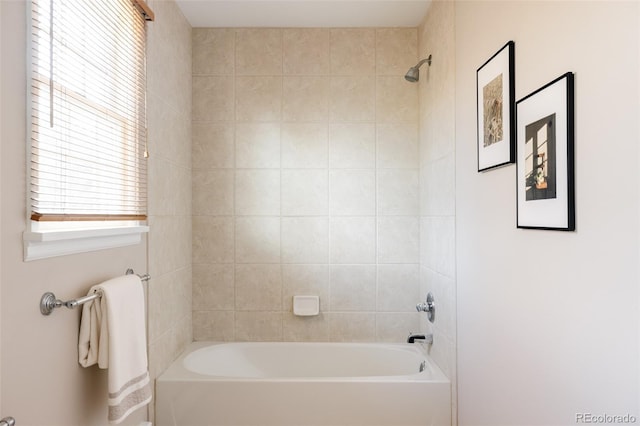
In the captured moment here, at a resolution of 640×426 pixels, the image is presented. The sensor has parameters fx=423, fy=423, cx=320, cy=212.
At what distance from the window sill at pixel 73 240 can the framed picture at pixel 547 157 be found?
4.77 feet

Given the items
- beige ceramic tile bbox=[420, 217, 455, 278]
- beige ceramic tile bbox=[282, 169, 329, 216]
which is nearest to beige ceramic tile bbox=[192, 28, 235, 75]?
beige ceramic tile bbox=[282, 169, 329, 216]

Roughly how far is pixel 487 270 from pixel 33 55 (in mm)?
1730

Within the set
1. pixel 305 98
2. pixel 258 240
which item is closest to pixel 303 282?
pixel 258 240

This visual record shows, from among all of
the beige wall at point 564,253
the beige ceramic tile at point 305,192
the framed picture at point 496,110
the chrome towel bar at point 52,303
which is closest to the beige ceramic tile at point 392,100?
the beige ceramic tile at point 305,192

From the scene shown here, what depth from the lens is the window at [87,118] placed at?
1.26 m

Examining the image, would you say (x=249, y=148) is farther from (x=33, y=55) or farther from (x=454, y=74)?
(x=33, y=55)

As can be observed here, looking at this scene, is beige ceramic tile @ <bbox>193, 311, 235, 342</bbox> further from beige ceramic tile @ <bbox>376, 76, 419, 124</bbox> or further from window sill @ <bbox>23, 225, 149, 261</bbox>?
beige ceramic tile @ <bbox>376, 76, 419, 124</bbox>

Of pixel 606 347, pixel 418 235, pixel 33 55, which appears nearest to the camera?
pixel 606 347

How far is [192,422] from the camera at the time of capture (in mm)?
2182

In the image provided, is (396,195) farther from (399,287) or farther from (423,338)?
(423,338)

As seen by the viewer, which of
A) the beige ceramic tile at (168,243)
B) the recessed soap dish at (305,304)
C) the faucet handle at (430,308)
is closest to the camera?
the beige ceramic tile at (168,243)

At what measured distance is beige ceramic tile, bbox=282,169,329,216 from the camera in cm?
284

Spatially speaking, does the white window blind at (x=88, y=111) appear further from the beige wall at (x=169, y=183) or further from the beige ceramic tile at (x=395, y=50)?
the beige ceramic tile at (x=395, y=50)

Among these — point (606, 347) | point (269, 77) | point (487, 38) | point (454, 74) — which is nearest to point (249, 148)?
point (269, 77)
